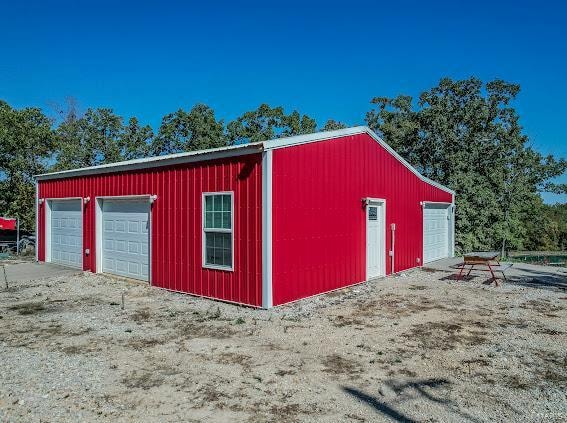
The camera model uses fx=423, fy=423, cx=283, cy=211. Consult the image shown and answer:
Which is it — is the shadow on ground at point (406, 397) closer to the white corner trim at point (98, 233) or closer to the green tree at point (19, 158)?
the white corner trim at point (98, 233)

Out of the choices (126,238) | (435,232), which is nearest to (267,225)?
(126,238)

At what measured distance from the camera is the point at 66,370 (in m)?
4.50

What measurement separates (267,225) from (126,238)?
4.80 meters

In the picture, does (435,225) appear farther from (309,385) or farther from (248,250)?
(309,385)

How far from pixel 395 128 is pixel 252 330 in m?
20.8

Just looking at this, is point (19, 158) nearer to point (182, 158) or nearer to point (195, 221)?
point (182, 158)

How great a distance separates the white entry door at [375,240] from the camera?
10.6 m

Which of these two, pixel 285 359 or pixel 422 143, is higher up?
pixel 422 143

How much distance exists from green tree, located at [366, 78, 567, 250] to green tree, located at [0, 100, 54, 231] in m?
18.9

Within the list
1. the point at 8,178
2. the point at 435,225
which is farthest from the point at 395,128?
the point at 8,178

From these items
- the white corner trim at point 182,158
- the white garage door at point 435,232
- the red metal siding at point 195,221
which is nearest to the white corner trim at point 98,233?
the red metal siding at point 195,221

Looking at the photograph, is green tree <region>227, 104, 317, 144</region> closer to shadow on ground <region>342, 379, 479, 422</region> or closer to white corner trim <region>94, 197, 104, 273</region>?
white corner trim <region>94, 197, 104, 273</region>

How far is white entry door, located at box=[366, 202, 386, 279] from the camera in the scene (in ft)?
34.8

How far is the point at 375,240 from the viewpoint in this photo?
1098cm
